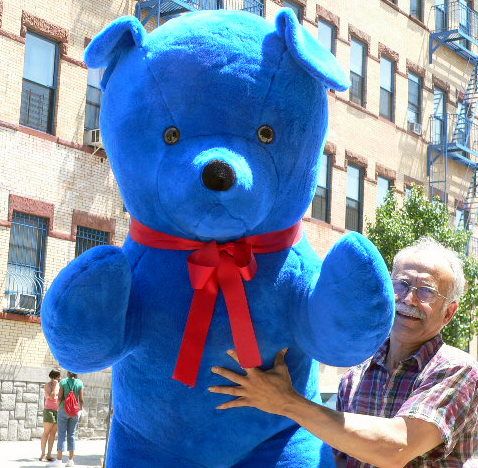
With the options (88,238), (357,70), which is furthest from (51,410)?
(357,70)

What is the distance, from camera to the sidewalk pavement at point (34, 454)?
11125mm

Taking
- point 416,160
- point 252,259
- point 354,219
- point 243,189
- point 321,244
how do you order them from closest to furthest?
point 243,189 → point 252,259 → point 321,244 → point 354,219 → point 416,160

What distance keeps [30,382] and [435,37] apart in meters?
15.1

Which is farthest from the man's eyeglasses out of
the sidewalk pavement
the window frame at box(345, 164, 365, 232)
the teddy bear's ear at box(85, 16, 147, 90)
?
the window frame at box(345, 164, 365, 232)

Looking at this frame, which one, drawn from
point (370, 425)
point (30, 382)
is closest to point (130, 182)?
point (370, 425)

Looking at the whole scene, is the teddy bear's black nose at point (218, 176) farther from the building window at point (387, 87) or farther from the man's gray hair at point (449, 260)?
the building window at point (387, 87)

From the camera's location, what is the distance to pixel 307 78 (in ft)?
9.86

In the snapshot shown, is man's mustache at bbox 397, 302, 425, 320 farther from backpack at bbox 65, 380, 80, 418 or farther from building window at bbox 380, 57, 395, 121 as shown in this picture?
building window at bbox 380, 57, 395, 121

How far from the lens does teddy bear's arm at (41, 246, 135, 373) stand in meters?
2.70

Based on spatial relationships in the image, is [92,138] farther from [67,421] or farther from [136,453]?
[136,453]

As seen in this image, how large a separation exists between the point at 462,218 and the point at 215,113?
22.3 m

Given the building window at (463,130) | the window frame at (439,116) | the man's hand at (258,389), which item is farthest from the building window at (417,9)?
the man's hand at (258,389)

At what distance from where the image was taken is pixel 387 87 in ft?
72.6

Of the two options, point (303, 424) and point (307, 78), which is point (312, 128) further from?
point (303, 424)
